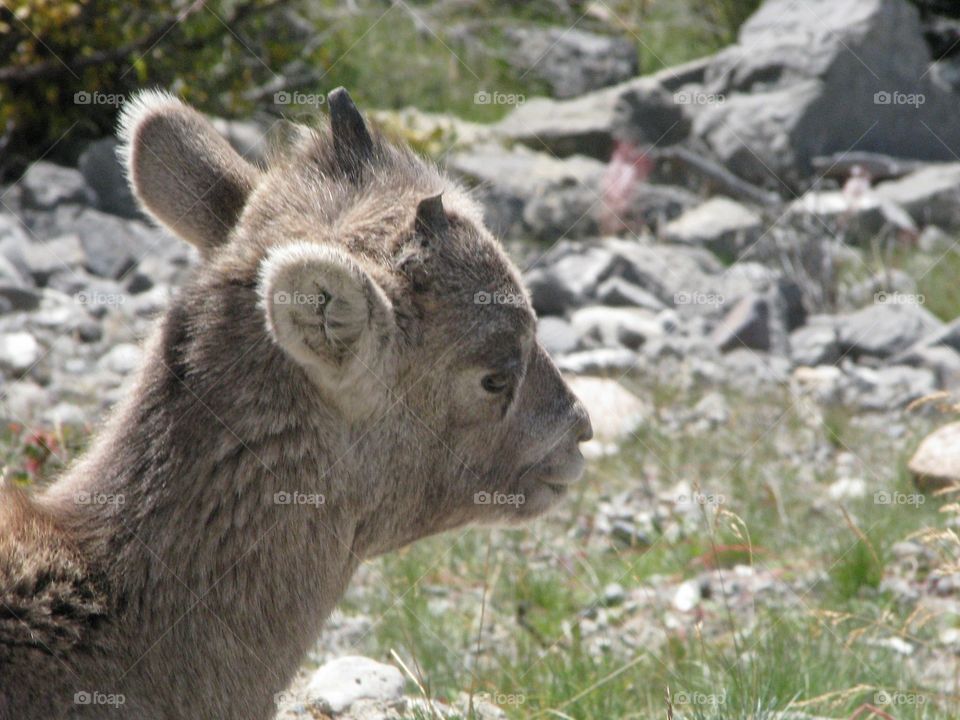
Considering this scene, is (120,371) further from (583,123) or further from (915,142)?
(915,142)

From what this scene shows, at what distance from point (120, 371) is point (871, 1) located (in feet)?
33.4

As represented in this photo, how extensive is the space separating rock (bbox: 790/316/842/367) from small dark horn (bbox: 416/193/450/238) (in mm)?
7362

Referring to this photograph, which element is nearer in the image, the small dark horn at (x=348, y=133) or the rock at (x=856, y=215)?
the small dark horn at (x=348, y=133)

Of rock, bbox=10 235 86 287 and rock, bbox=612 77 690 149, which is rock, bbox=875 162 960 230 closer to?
rock, bbox=612 77 690 149

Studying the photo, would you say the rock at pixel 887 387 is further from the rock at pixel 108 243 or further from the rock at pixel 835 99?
A: the rock at pixel 108 243

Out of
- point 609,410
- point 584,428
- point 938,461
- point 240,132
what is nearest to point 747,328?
point 609,410

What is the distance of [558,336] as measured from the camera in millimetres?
10773

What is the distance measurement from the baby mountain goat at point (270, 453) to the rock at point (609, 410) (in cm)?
479

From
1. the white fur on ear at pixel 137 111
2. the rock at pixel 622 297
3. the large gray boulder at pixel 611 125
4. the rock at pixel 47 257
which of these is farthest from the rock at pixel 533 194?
the white fur on ear at pixel 137 111

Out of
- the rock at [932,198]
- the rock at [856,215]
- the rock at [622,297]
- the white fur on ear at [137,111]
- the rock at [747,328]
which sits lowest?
the rock at [932,198]

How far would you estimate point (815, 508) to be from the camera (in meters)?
8.28

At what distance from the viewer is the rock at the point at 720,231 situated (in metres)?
13.0

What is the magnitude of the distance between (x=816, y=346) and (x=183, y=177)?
7662 millimetres

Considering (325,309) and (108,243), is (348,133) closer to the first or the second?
(325,309)
